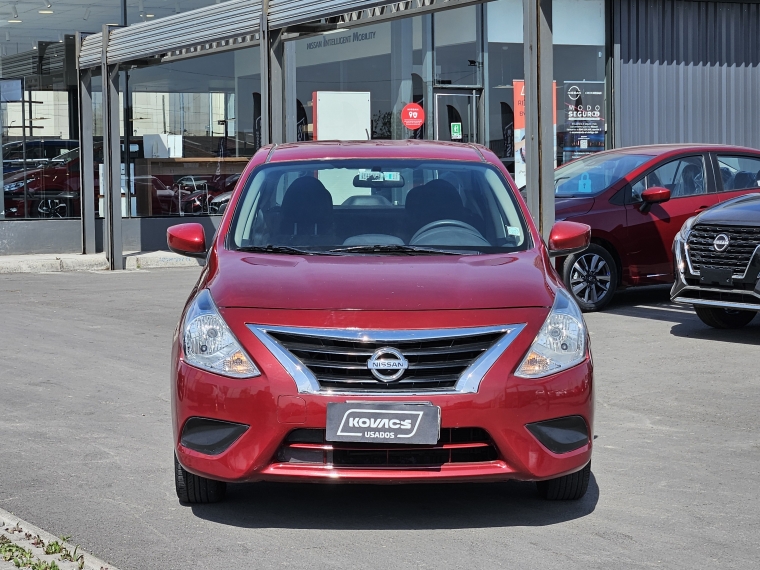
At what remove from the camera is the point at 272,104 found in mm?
15336

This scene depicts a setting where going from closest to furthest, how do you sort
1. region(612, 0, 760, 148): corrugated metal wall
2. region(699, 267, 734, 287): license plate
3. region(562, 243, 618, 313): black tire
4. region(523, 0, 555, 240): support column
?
region(699, 267, 734, 287): license plate < region(523, 0, 555, 240): support column < region(562, 243, 618, 313): black tire < region(612, 0, 760, 148): corrugated metal wall

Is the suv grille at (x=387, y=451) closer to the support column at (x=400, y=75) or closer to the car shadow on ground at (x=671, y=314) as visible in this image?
the car shadow on ground at (x=671, y=314)

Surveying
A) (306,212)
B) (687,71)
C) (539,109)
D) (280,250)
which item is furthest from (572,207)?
(687,71)

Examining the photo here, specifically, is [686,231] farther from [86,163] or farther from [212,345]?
[86,163]

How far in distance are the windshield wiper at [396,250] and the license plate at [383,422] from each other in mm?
1243

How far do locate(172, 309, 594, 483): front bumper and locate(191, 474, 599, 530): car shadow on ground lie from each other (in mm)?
325

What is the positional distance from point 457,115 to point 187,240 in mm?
15387

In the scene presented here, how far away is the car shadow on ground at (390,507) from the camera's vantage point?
16.3 ft

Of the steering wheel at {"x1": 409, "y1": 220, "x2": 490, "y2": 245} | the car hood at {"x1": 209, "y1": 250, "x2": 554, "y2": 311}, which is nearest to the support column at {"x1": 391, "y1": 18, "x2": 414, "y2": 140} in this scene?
the steering wheel at {"x1": 409, "y1": 220, "x2": 490, "y2": 245}

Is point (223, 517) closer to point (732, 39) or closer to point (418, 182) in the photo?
point (418, 182)

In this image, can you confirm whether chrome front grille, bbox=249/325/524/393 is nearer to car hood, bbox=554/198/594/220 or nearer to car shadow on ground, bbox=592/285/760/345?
car shadow on ground, bbox=592/285/760/345

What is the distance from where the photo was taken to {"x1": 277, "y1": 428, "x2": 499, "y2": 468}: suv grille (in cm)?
467

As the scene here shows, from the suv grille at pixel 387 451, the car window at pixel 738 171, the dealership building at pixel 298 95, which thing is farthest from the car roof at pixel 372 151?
the dealership building at pixel 298 95

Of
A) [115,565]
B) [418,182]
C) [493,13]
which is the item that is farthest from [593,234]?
[493,13]
